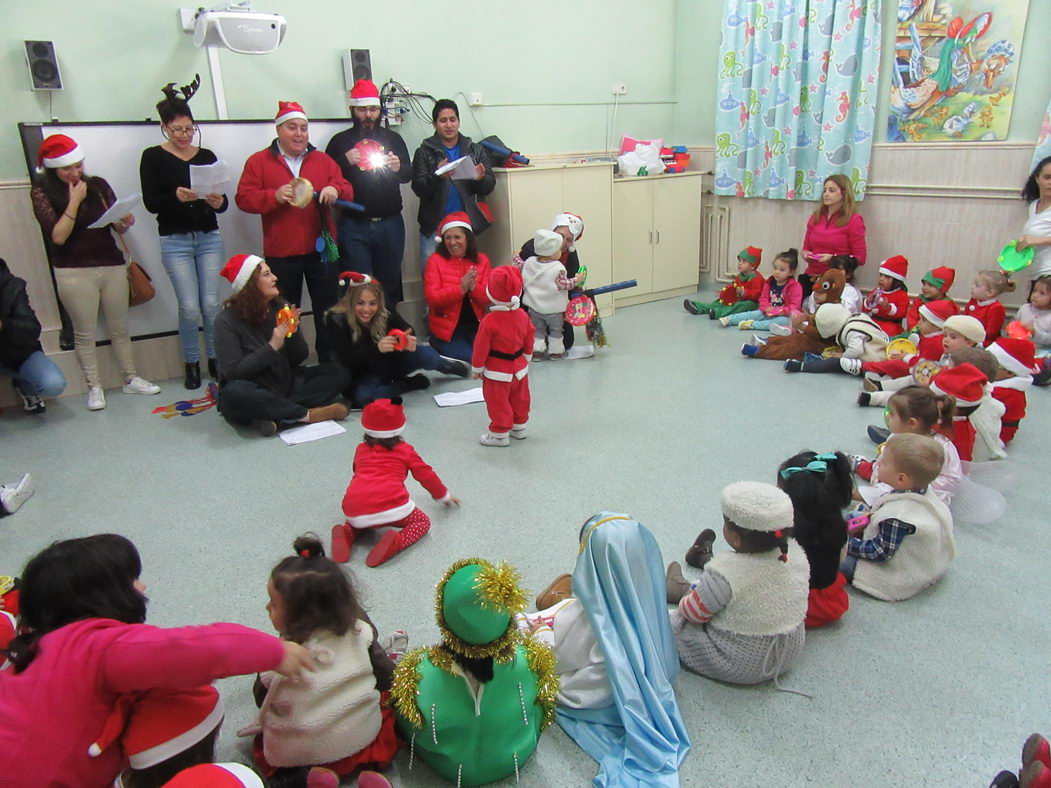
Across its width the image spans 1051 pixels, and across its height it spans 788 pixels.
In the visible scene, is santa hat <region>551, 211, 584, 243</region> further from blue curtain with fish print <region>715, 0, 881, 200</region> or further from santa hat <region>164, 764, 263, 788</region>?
santa hat <region>164, 764, 263, 788</region>

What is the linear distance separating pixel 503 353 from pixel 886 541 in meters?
1.62

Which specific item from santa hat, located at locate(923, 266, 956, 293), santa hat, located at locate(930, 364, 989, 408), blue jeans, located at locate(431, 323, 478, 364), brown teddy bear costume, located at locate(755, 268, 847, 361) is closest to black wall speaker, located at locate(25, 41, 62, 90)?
blue jeans, located at locate(431, 323, 478, 364)

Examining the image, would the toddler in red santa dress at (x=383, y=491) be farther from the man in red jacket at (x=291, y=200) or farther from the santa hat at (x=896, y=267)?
the santa hat at (x=896, y=267)

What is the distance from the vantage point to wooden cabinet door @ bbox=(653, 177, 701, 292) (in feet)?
19.0

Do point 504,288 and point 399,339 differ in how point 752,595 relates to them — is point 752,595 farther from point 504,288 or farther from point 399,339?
point 399,339

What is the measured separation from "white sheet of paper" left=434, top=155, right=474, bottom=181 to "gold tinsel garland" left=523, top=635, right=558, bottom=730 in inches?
139

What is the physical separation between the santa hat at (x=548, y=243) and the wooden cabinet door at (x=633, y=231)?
1.23 meters

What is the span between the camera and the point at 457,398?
389cm

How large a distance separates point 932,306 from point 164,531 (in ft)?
12.2

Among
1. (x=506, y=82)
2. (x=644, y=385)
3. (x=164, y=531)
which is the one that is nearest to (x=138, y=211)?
(x=164, y=531)

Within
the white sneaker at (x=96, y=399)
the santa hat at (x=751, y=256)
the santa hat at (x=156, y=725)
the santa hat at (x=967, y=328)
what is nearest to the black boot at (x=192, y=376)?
the white sneaker at (x=96, y=399)

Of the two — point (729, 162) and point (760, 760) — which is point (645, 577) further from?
point (729, 162)

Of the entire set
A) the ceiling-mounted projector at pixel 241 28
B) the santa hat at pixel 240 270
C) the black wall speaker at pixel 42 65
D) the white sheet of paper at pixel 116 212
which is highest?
the ceiling-mounted projector at pixel 241 28

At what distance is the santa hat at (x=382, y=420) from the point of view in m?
2.47
